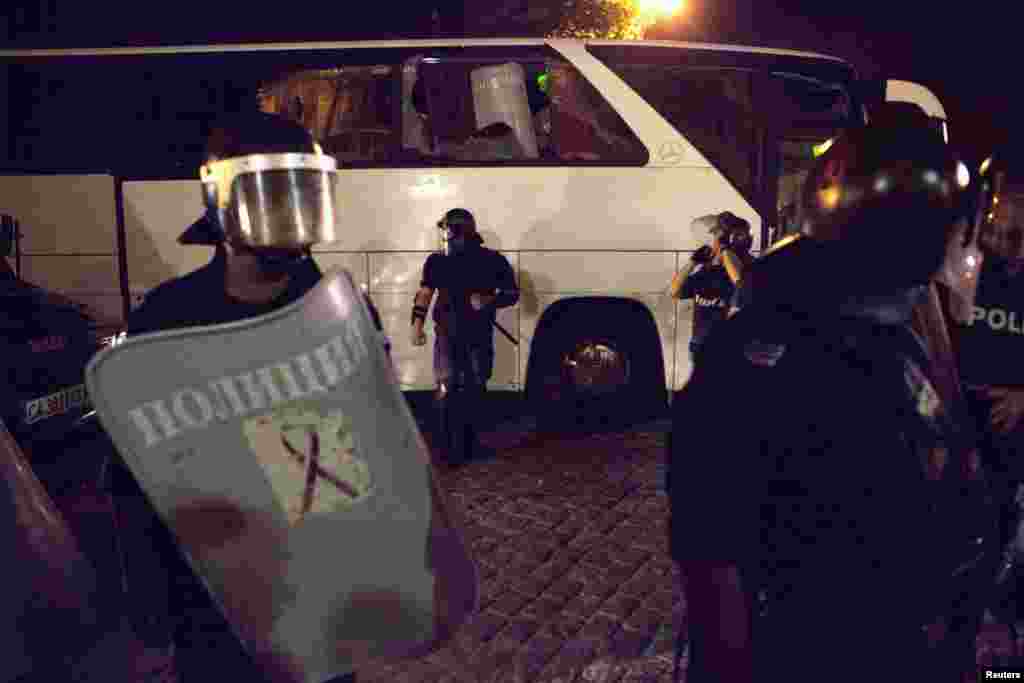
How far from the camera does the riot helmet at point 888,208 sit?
137 centimetres

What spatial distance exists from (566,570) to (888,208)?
3067mm

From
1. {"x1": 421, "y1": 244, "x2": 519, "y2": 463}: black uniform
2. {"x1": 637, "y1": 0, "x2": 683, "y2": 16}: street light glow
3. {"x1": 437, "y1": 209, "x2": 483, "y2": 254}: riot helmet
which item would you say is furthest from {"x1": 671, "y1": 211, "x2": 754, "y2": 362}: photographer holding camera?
{"x1": 637, "y1": 0, "x2": 683, "y2": 16}: street light glow

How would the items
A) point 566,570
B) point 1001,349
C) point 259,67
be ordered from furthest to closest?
point 259,67 → point 566,570 → point 1001,349

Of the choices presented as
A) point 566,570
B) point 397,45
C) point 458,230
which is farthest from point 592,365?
point 397,45

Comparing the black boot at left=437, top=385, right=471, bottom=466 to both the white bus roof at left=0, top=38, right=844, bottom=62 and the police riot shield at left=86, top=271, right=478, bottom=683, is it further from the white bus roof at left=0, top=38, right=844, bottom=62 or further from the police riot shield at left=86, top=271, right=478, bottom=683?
the police riot shield at left=86, top=271, right=478, bottom=683

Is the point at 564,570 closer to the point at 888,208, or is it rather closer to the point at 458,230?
the point at 458,230

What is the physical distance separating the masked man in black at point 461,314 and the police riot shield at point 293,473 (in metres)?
3.75

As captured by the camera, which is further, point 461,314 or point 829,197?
point 461,314

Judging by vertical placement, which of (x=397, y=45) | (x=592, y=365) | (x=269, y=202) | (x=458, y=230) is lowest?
(x=592, y=365)

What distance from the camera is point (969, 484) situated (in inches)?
60.1

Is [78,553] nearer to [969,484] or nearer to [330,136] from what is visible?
[969,484]

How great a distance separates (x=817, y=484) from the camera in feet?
4.58

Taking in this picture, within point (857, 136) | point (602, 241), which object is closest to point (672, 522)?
point (857, 136)

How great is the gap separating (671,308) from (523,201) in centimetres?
160
